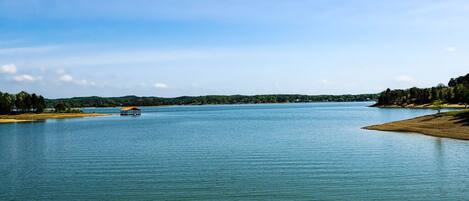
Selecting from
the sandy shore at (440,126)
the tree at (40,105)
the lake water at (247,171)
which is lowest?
the lake water at (247,171)

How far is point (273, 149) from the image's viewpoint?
170ft

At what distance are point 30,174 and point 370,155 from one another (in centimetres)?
3042

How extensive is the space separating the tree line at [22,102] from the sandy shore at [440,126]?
148208 millimetres

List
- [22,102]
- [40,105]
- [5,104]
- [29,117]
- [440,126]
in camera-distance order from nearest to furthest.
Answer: [440,126]
[29,117]
[5,104]
[22,102]
[40,105]

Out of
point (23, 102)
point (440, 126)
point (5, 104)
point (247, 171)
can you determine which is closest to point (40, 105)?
point (23, 102)

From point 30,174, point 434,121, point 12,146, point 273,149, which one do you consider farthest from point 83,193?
point 434,121

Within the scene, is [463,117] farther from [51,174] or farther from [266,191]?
[51,174]

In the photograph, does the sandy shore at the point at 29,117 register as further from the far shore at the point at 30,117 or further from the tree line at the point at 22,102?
the tree line at the point at 22,102

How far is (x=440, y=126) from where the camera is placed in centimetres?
6944

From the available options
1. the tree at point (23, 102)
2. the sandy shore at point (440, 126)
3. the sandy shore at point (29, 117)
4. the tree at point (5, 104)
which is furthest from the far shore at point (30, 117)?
the sandy shore at point (440, 126)

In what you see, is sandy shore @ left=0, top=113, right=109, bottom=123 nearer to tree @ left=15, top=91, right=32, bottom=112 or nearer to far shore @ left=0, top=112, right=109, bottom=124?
far shore @ left=0, top=112, right=109, bottom=124

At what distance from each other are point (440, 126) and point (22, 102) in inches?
6310

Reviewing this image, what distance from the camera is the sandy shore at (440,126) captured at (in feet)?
204

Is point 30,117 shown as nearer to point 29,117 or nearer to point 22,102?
point 29,117
